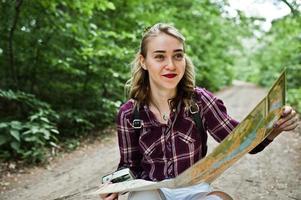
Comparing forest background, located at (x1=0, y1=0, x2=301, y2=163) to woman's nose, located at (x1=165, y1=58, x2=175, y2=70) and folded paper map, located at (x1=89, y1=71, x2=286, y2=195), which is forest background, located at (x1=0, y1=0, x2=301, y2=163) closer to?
woman's nose, located at (x1=165, y1=58, x2=175, y2=70)

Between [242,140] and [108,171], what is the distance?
9.63 ft

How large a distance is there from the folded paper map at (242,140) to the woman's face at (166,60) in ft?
1.55

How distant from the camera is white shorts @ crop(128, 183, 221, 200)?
179cm

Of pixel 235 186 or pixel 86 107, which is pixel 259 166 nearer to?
pixel 235 186

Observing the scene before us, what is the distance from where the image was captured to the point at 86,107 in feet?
20.6

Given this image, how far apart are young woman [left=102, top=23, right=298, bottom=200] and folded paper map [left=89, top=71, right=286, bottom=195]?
0.18 meters

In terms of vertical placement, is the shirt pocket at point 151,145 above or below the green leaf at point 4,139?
below

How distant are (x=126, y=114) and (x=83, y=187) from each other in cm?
196

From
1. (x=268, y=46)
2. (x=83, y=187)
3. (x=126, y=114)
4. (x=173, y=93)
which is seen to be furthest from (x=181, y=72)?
(x=268, y=46)

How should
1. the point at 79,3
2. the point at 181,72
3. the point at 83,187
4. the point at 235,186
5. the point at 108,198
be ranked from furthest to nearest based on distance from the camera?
the point at 79,3
the point at 83,187
the point at 235,186
the point at 181,72
the point at 108,198

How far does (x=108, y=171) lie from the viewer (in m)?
4.30

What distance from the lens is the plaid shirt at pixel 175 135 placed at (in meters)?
1.93

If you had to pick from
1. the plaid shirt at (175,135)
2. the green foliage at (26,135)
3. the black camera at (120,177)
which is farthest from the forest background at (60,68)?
the black camera at (120,177)

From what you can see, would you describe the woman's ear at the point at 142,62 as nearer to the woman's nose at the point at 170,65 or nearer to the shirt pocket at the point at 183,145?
the woman's nose at the point at 170,65
